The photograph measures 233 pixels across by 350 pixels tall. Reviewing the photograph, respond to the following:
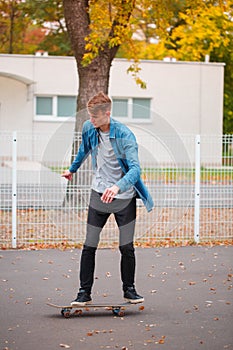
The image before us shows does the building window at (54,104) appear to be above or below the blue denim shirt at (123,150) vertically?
above

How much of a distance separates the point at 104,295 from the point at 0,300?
3.43 ft

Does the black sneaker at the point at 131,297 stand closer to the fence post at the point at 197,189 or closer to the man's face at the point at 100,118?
the man's face at the point at 100,118

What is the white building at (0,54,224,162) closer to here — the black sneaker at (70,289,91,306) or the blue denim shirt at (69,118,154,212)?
the blue denim shirt at (69,118,154,212)

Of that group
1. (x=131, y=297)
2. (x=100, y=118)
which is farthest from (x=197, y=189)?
(x=100, y=118)

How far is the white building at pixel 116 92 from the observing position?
33500 millimetres

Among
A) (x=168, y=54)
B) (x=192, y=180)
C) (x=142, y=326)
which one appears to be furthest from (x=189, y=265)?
(x=168, y=54)

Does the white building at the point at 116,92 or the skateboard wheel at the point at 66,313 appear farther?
the white building at the point at 116,92

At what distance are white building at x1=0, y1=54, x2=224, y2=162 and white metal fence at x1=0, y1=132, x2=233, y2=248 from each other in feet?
58.1

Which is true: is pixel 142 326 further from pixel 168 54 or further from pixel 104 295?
pixel 168 54

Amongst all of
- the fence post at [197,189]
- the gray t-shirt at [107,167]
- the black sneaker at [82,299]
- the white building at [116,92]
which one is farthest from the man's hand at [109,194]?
the white building at [116,92]

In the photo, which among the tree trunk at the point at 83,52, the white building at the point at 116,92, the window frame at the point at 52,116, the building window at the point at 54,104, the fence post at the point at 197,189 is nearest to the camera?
the fence post at the point at 197,189

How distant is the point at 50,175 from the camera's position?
41.7ft

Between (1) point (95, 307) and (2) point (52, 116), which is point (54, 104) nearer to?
(2) point (52, 116)

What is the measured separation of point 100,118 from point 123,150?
34 cm
